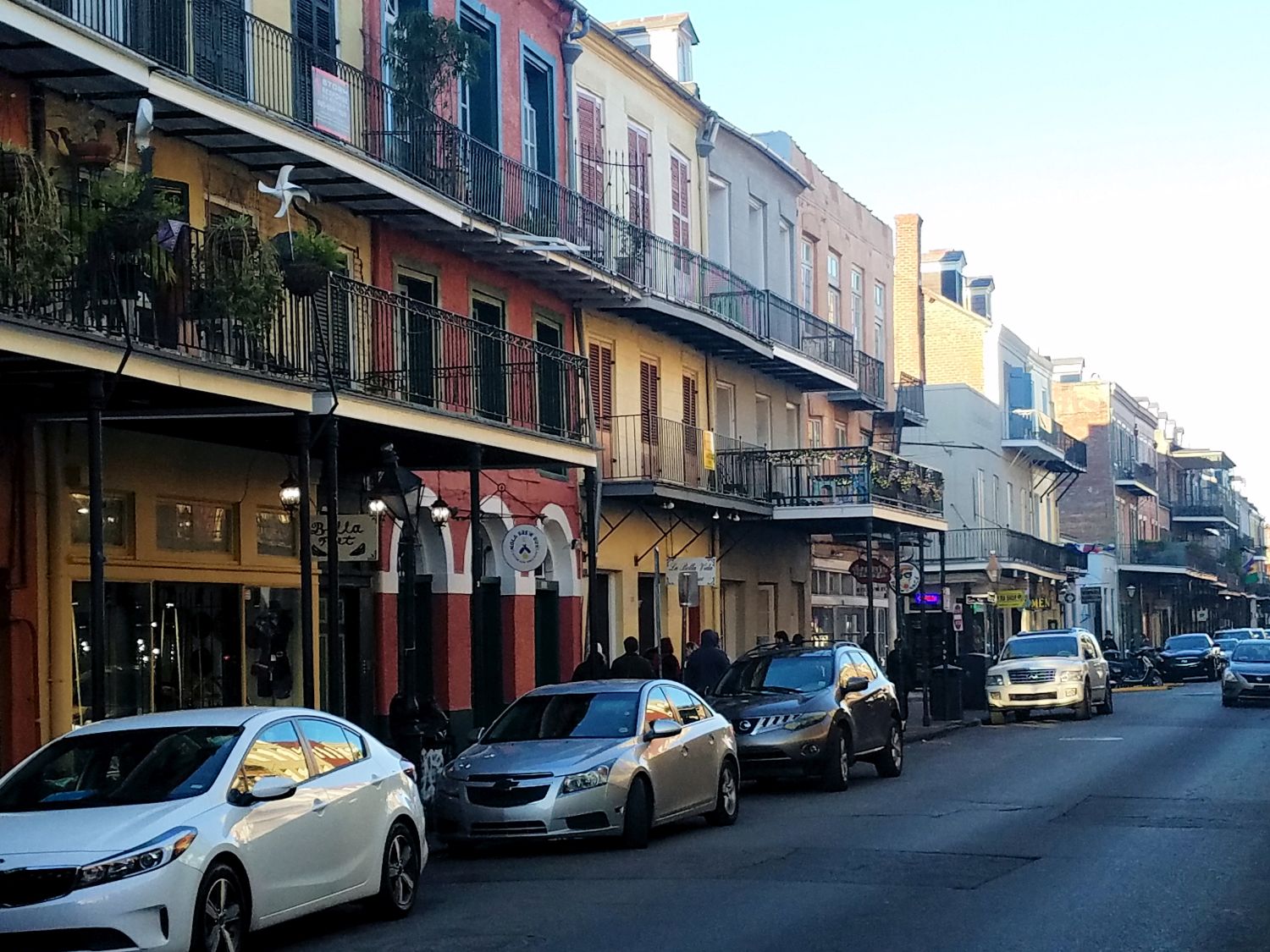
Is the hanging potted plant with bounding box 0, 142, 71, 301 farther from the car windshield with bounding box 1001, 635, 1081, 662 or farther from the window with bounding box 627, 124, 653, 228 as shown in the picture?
the car windshield with bounding box 1001, 635, 1081, 662

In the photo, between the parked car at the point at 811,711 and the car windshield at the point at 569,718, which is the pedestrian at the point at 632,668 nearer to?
the parked car at the point at 811,711

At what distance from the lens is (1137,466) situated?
82.9m

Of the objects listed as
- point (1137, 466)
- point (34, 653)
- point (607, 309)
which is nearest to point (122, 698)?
point (34, 653)

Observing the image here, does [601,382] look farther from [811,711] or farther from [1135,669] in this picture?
[1135,669]

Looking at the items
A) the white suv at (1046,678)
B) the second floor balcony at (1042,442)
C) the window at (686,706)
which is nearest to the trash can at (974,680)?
the white suv at (1046,678)

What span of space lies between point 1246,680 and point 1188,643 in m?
20.8

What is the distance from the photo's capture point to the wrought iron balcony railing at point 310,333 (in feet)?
45.7

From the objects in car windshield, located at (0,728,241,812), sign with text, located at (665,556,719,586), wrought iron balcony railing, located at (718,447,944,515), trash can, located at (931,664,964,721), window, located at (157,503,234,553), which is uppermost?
wrought iron balcony railing, located at (718,447,944,515)

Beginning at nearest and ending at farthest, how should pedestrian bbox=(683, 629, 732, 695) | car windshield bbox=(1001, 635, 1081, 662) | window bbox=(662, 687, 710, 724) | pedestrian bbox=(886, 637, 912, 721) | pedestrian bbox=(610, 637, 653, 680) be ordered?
1. window bbox=(662, 687, 710, 724)
2. pedestrian bbox=(610, 637, 653, 680)
3. pedestrian bbox=(683, 629, 732, 695)
4. pedestrian bbox=(886, 637, 912, 721)
5. car windshield bbox=(1001, 635, 1081, 662)

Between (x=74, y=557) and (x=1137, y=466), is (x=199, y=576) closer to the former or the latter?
(x=74, y=557)

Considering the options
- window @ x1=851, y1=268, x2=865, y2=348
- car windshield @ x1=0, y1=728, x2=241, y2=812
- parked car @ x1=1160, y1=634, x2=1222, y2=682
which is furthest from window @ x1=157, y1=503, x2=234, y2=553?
parked car @ x1=1160, y1=634, x2=1222, y2=682

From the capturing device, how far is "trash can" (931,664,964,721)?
3378cm

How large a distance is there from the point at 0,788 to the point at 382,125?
40.7 feet

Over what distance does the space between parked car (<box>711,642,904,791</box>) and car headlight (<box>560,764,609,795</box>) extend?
17.0 ft
